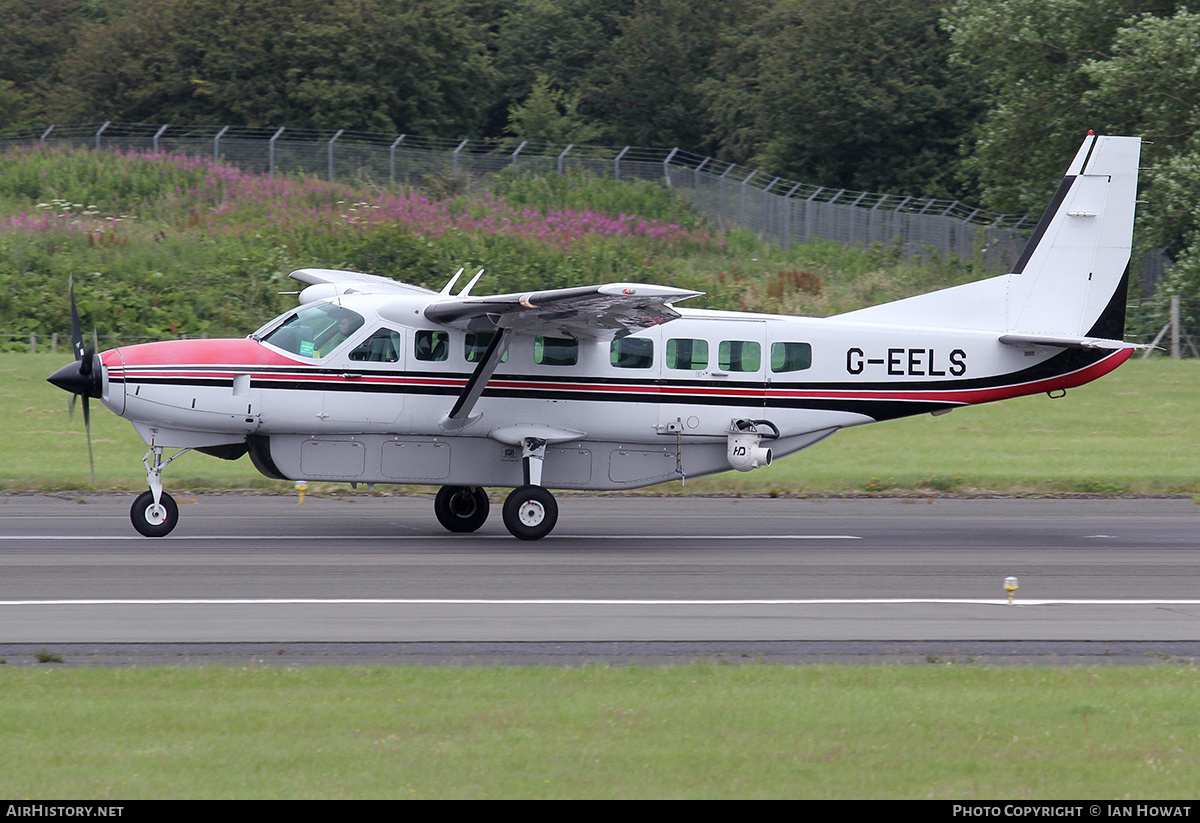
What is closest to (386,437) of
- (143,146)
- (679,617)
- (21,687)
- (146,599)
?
(146,599)

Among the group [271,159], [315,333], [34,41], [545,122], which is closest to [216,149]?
[271,159]

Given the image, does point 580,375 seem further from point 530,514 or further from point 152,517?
point 152,517

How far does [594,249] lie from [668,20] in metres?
29.4

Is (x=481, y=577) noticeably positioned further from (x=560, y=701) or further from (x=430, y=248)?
(x=430, y=248)

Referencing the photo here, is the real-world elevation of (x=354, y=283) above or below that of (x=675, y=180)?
below

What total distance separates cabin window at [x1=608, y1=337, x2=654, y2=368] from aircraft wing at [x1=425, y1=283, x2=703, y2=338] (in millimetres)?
297

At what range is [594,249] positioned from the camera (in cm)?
3519

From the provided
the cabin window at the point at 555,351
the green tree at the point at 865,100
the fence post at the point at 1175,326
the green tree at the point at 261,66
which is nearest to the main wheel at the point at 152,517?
the cabin window at the point at 555,351

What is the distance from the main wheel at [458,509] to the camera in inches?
642

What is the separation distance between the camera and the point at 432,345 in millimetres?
15492

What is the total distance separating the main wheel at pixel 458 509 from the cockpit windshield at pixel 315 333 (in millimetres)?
2320

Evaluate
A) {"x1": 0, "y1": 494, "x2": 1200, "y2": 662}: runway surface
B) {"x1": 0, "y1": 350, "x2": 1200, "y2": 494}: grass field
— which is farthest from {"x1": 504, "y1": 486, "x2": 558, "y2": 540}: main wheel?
{"x1": 0, "y1": 350, "x2": 1200, "y2": 494}: grass field

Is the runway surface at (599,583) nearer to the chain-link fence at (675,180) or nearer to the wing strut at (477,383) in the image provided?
the wing strut at (477,383)

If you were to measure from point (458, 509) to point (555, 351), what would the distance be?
236 centimetres
